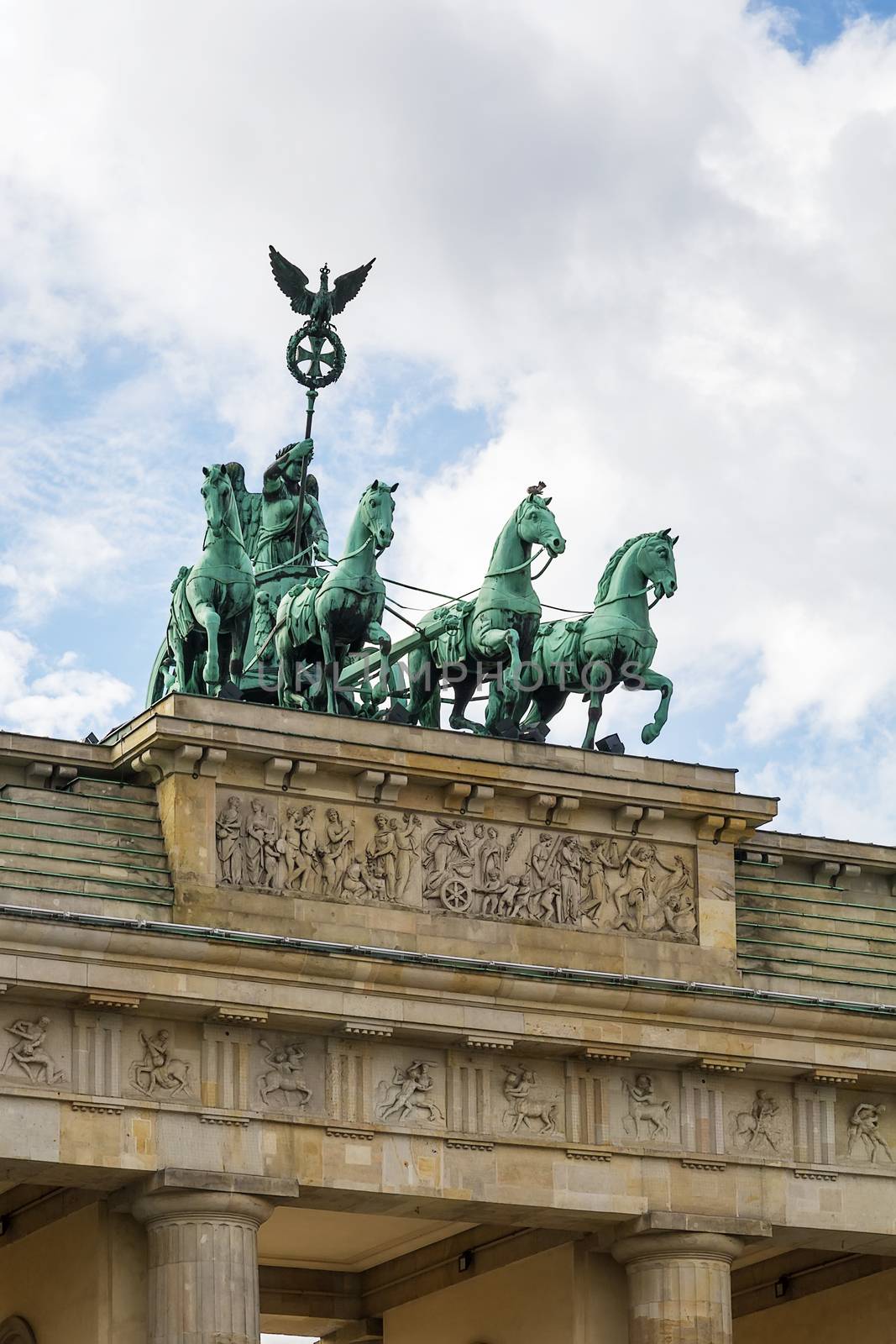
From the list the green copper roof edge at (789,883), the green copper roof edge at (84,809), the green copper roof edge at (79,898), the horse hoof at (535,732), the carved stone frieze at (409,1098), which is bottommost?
the carved stone frieze at (409,1098)

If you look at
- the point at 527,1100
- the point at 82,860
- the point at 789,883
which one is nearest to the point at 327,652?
the point at 82,860

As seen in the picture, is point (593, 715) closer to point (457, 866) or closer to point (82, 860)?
point (457, 866)

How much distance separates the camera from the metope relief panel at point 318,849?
35438mm

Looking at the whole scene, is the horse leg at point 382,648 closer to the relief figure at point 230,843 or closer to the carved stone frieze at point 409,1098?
the relief figure at point 230,843

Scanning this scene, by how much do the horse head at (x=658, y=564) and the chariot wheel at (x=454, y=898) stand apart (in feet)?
17.7

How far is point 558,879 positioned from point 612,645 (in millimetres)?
3647

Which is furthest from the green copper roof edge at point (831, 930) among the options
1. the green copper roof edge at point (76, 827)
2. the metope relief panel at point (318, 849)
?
the green copper roof edge at point (76, 827)

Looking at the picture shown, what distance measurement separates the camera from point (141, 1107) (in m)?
33.9

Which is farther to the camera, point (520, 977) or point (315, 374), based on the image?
point (315, 374)

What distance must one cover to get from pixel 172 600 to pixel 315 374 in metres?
6.17

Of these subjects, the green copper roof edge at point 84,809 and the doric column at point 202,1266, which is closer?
the doric column at point 202,1266

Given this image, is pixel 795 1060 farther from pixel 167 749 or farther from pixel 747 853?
pixel 167 749

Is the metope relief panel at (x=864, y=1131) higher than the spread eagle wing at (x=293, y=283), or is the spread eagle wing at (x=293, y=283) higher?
the spread eagle wing at (x=293, y=283)

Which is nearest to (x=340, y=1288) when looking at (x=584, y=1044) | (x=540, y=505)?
(x=584, y=1044)
